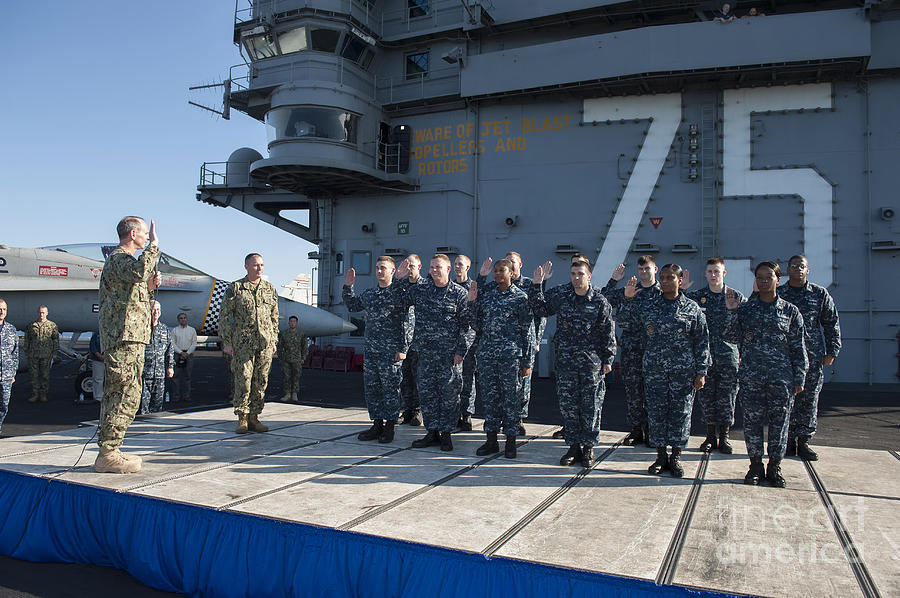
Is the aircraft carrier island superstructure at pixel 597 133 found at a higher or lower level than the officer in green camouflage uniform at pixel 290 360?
higher

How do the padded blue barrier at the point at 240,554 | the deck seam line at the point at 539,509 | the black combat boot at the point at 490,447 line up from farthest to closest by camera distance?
1. the black combat boot at the point at 490,447
2. the deck seam line at the point at 539,509
3. the padded blue barrier at the point at 240,554

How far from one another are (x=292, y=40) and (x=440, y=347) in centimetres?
1416

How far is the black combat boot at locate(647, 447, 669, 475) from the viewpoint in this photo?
15.1 ft

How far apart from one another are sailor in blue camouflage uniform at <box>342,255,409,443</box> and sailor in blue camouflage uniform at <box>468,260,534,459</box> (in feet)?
2.83

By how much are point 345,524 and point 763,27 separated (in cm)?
1380

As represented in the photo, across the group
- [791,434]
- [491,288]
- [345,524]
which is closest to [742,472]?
[791,434]

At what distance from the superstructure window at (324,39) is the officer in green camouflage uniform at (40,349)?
10331 millimetres

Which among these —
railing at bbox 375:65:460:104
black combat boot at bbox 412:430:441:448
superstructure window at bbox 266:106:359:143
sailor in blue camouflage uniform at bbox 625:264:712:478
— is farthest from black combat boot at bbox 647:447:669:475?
superstructure window at bbox 266:106:359:143

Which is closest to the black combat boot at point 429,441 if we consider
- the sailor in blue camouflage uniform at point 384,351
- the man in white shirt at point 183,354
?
the sailor in blue camouflage uniform at point 384,351

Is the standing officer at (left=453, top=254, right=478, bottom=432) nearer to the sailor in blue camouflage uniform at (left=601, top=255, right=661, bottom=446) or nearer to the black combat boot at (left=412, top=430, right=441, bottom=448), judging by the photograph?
the black combat boot at (left=412, top=430, right=441, bottom=448)

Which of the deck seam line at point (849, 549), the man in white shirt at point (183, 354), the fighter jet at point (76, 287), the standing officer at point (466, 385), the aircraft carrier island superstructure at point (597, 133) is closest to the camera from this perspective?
the deck seam line at point (849, 549)

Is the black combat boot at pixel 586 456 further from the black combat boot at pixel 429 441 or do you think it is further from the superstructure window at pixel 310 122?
the superstructure window at pixel 310 122

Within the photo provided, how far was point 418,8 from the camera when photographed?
16938 millimetres

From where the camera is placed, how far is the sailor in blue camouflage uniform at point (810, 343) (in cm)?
529
